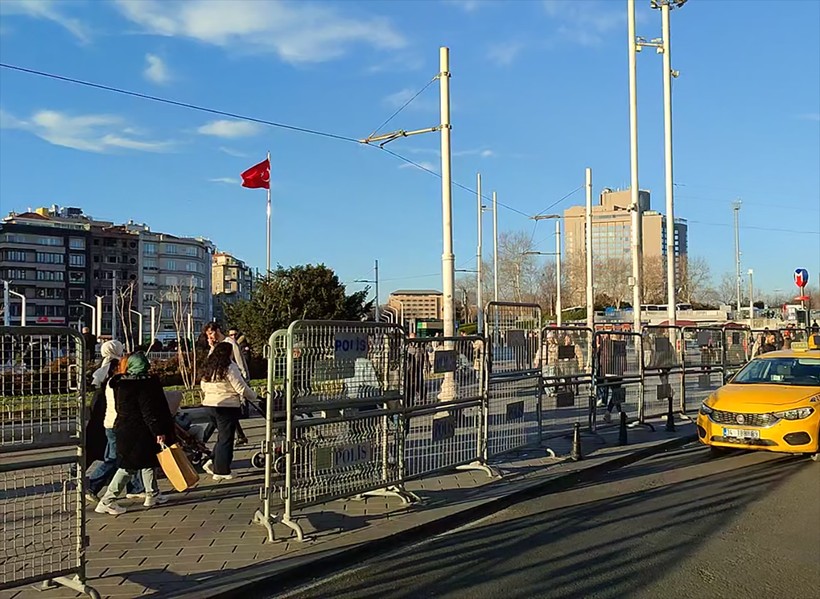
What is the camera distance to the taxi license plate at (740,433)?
37.0ft

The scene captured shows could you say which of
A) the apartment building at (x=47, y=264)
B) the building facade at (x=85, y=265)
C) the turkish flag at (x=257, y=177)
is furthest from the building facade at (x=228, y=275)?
the turkish flag at (x=257, y=177)

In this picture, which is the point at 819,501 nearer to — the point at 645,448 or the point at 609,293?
the point at 645,448

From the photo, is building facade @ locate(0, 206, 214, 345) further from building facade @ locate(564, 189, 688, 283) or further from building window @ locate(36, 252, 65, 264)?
building facade @ locate(564, 189, 688, 283)

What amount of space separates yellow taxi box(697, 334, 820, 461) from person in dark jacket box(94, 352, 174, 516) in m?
8.10

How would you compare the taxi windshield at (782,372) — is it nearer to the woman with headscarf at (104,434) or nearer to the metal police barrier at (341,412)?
the metal police barrier at (341,412)

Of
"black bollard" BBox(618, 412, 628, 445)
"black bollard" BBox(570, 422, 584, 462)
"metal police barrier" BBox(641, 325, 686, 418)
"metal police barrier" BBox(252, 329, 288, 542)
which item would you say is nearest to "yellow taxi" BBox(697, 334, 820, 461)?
"black bollard" BBox(618, 412, 628, 445)

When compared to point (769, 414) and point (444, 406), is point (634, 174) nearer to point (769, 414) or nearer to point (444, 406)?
point (769, 414)

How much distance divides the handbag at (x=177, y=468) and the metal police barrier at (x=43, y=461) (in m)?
1.53

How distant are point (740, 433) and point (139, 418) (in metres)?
8.43

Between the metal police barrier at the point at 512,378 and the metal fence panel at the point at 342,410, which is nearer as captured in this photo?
the metal fence panel at the point at 342,410

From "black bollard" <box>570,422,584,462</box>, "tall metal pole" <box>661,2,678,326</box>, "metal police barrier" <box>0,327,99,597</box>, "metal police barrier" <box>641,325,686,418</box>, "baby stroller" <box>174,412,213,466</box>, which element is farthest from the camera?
"tall metal pole" <box>661,2,678,326</box>

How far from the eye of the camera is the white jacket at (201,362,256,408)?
9438mm

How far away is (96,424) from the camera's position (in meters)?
8.73

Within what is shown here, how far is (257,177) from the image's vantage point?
33969 millimetres
